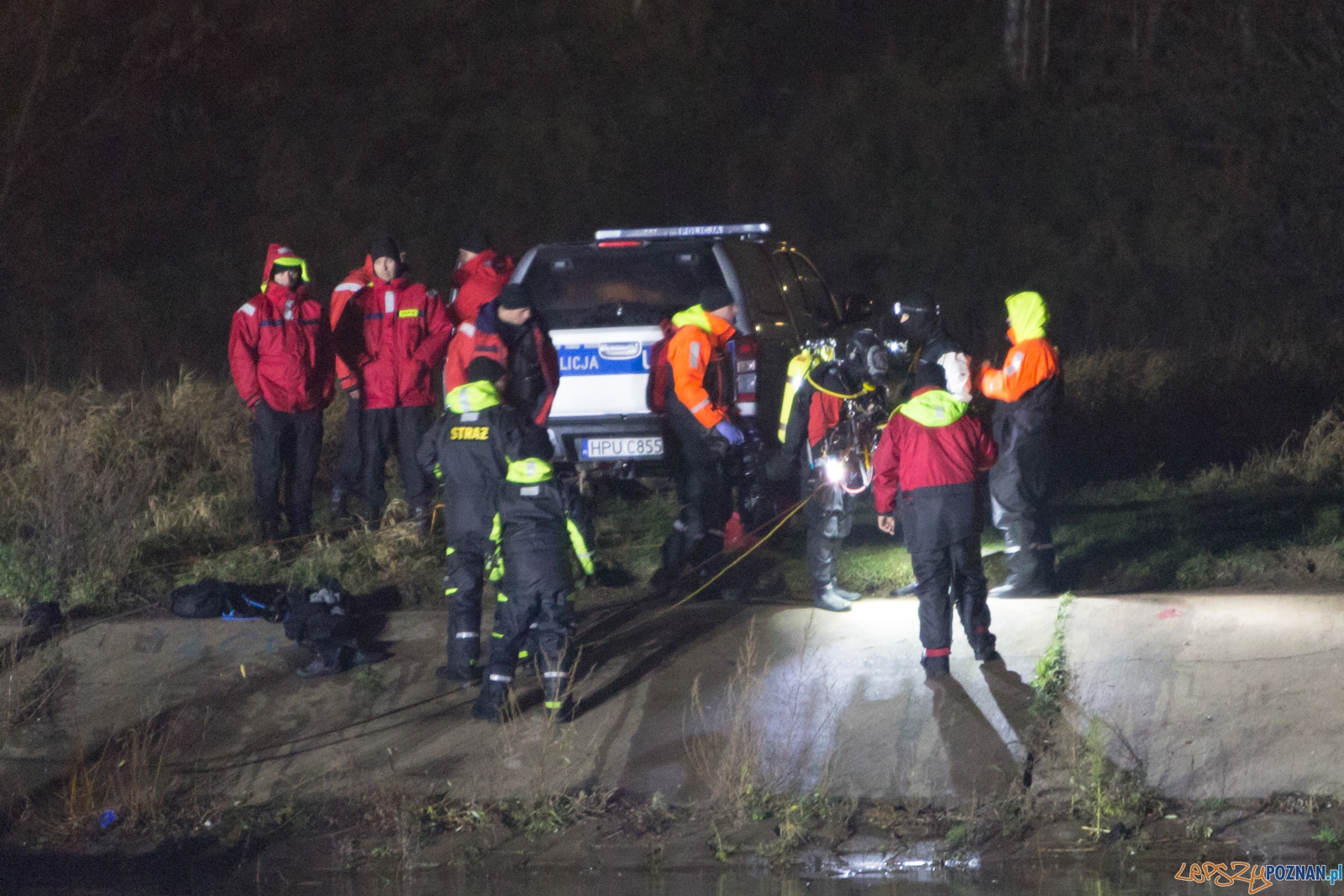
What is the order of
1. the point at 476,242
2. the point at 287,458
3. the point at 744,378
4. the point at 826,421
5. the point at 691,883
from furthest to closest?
1. the point at 476,242
2. the point at 287,458
3. the point at 744,378
4. the point at 826,421
5. the point at 691,883

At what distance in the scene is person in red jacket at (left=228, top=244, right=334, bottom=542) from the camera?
8.74 metres

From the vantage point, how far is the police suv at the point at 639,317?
8.91 m

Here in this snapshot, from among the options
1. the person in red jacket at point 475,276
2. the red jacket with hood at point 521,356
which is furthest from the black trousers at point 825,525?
the person in red jacket at point 475,276

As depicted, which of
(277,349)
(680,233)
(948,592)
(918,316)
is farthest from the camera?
(680,233)

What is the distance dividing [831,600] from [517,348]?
2.20 m

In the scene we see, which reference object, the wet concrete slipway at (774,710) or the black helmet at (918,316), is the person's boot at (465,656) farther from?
the black helmet at (918,316)

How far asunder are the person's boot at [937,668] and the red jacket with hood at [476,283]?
12.0 feet

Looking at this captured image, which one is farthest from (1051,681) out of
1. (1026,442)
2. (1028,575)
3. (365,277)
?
(365,277)

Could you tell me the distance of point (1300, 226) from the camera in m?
20.3

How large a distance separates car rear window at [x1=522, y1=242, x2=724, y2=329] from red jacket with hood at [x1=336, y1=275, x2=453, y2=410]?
675mm

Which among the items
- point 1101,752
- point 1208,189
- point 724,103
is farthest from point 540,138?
point 1101,752

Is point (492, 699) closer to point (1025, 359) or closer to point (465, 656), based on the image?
point (465, 656)

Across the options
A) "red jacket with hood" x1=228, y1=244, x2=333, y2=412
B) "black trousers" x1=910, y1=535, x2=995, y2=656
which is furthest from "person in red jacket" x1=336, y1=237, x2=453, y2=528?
"black trousers" x1=910, y1=535, x2=995, y2=656

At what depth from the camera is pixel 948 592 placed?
6.81m
